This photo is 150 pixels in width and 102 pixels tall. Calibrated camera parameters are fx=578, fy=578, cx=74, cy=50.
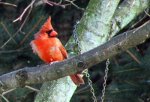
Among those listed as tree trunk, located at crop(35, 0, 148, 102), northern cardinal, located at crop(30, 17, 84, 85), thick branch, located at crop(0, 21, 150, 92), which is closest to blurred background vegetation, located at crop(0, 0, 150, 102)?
tree trunk, located at crop(35, 0, 148, 102)

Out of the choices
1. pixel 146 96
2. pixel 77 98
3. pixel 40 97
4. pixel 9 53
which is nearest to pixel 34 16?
pixel 9 53

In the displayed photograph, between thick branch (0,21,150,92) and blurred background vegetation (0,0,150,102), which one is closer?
thick branch (0,21,150,92)

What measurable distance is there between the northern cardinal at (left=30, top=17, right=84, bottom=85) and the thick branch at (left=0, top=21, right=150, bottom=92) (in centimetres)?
52

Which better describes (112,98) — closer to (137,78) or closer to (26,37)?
(137,78)

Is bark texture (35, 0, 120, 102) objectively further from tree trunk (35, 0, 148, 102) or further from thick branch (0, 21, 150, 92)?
thick branch (0, 21, 150, 92)

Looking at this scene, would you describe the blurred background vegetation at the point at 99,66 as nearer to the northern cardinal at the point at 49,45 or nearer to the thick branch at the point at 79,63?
the northern cardinal at the point at 49,45

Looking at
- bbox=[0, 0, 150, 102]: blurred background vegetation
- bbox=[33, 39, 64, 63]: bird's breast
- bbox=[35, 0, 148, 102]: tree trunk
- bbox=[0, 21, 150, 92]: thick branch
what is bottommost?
bbox=[0, 0, 150, 102]: blurred background vegetation

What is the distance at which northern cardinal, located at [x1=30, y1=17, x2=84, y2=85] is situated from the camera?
336 centimetres

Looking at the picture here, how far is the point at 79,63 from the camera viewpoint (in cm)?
261

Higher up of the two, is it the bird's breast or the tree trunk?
the bird's breast

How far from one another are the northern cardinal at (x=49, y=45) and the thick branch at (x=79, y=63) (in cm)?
52

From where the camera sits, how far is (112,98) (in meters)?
4.85

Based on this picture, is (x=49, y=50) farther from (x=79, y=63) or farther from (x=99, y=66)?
(x=99, y=66)

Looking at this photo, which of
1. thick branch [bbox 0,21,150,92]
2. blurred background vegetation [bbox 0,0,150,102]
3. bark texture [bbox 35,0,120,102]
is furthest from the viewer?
blurred background vegetation [bbox 0,0,150,102]
